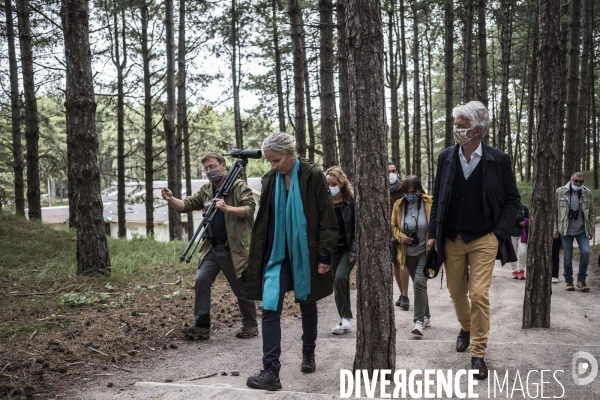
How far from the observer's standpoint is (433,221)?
5.61 m

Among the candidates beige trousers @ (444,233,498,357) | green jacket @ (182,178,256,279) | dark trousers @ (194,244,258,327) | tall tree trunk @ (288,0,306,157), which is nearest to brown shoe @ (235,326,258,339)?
dark trousers @ (194,244,258,327)

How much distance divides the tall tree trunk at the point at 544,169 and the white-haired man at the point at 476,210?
1696mm

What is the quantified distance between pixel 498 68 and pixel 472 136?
131 ft

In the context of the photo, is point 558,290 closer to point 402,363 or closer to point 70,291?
point 402,363

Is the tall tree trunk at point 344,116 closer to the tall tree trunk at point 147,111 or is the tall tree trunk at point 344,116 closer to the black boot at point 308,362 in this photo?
the black boot at point 308,362

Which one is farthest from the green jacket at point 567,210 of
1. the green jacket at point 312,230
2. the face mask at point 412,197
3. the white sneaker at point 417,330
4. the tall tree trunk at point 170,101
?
the tall tree trunk at point 170,101

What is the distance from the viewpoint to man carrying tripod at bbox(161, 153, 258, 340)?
6621 millimetres

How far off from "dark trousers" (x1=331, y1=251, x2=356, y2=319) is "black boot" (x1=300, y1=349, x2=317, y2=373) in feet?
5.81

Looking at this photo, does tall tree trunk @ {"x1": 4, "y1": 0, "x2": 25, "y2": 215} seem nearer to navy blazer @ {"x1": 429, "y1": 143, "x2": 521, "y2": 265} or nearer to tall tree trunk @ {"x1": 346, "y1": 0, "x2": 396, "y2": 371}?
navy blazer @ {"x1": 429, "y1": 143, "x2": 521, "y2": 265}

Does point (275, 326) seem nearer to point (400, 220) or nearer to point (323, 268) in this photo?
point (323, 268)

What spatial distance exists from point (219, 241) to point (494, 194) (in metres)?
3.37

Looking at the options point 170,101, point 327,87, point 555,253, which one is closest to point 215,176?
point 327,87

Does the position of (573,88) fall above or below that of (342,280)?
above

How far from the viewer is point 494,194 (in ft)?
16.9
